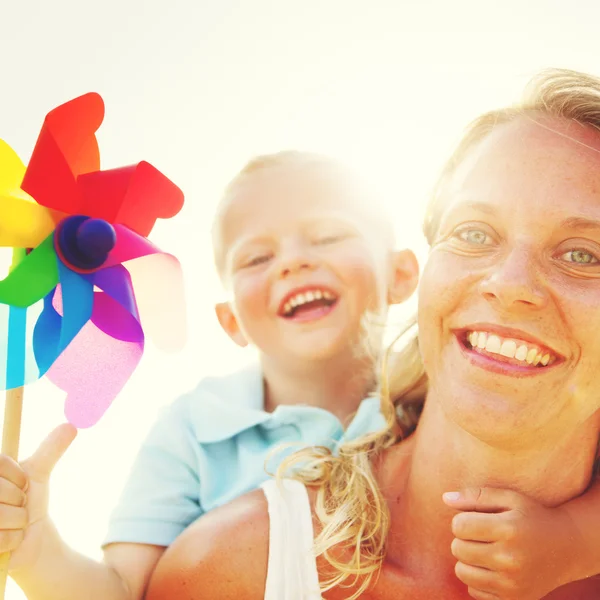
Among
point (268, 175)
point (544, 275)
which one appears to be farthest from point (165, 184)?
point (544, 275)

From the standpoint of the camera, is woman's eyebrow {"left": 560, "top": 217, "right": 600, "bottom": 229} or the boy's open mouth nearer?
woman's eyebrow {"left": 560, "top": 217, "right": 600, "bottom": 229}

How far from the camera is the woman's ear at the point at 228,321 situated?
2.99m

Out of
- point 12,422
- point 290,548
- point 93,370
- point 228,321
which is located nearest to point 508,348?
point 290,548

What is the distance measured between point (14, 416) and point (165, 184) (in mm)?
747

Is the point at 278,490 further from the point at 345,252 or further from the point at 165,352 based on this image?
the point at 345,252

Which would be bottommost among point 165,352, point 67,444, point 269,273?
point 67,444

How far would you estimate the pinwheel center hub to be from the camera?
1.83 meters

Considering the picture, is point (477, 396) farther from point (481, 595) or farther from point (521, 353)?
point (481, 595)

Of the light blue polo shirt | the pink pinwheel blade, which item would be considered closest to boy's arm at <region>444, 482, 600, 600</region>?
the light blue polo shirt

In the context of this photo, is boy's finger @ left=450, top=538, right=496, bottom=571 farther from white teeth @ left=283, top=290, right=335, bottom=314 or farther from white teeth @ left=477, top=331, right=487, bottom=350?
white teeth @ left=283, top=290, right=335, bottom=314

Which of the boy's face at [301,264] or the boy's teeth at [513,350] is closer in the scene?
the boy's teeth at [513,350]

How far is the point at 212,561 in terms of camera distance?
1729mm

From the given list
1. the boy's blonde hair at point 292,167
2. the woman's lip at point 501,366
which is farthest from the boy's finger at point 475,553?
the boy's blonde hair at point 292,167

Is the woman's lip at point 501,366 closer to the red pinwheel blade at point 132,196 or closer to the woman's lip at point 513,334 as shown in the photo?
the woman's lip at point 513,334
